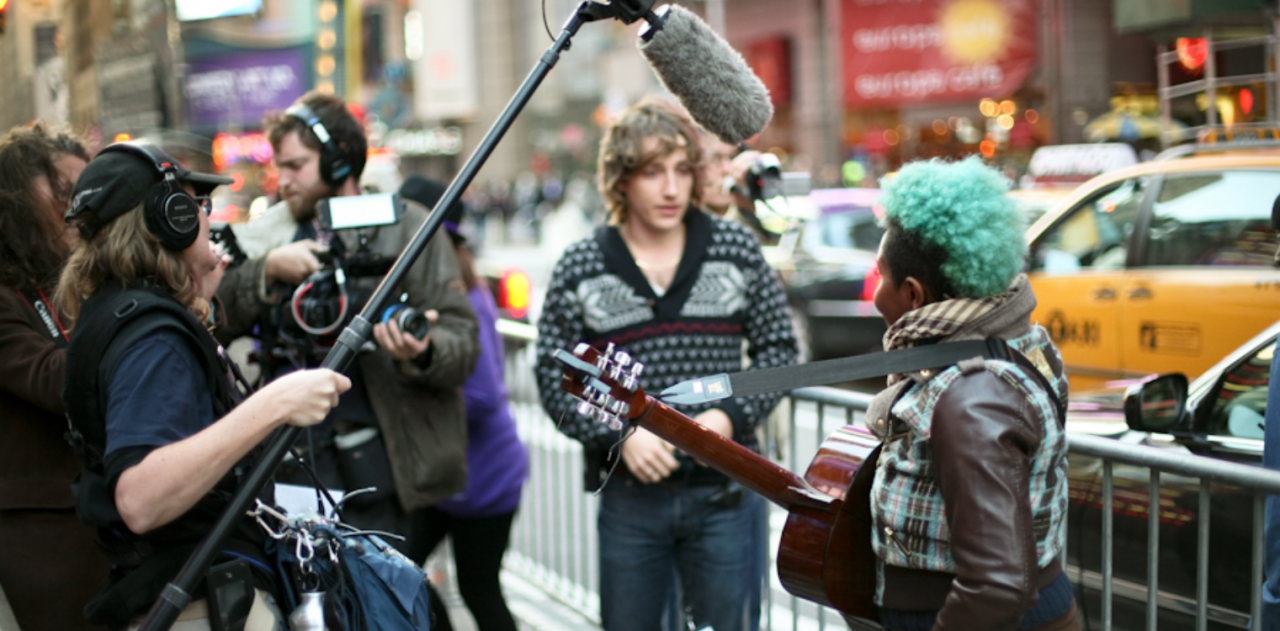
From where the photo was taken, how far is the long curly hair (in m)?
3.09

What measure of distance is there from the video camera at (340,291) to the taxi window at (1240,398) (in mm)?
2461

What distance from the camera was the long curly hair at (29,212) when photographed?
3.09m

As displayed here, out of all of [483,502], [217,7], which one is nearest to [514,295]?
[217,7]

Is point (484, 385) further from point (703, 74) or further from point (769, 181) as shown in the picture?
point (703, 74)

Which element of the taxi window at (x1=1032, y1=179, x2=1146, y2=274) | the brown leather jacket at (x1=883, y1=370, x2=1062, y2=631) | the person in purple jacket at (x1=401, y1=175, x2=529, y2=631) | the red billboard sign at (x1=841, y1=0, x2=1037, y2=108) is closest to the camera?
the brown leather jacket at (x1=883, y1=370, x2=1062, y2=631)

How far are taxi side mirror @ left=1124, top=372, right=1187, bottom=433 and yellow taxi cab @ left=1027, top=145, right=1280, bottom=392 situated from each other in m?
2.90

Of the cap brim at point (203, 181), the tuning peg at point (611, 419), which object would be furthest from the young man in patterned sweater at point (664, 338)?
the cap brim at point (203, 181)

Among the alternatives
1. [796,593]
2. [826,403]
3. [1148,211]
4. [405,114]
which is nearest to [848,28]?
[1148,211]

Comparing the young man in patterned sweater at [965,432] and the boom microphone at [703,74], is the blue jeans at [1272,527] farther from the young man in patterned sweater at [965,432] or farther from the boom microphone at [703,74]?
the boom microphone at [703,74]

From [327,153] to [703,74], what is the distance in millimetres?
1633

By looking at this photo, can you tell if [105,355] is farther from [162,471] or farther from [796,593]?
[796,593]

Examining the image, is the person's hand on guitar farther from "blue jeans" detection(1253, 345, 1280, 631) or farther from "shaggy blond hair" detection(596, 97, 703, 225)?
"blue jeans" detection(1253, 345, 1280, 631)

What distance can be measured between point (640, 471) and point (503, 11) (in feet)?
152

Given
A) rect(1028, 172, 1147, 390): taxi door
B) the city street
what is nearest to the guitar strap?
the city street
